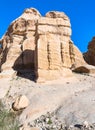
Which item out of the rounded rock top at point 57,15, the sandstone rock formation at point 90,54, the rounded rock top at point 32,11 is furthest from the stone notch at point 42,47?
the sandstone rock formation at point 90,54

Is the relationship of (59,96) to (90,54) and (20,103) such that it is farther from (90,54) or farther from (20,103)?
(90,54)

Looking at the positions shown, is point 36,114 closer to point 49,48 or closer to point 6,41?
point 49,48

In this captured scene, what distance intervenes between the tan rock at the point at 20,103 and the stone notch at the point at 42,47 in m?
4.96

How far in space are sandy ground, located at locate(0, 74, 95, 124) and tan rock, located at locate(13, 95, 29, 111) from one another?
16.5 inches

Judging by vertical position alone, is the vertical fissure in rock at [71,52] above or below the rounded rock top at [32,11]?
below

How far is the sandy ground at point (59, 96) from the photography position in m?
27.3

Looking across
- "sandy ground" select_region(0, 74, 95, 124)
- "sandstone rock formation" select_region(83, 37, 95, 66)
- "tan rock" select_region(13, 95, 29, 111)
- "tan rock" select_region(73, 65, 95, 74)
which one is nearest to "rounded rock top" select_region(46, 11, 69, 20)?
"tan rock" select_region(73, 65, 95, 74)

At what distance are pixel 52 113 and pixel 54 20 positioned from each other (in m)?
12.8

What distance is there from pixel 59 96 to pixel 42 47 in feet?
22.7

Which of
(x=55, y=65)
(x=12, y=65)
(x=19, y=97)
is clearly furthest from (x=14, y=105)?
(x=12, y=65)

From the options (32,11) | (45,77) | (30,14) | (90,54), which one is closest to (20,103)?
(45,77)

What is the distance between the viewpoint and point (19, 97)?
102 feet

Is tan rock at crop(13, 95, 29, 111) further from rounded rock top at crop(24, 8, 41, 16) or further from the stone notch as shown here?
rounded rock top at crop(24, 8, 41, 16)

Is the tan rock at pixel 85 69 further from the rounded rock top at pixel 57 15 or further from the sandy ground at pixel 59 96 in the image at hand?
the rounded rock top at pixel 57 15
